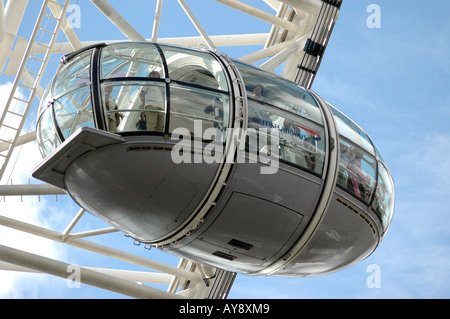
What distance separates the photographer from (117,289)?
17.4m

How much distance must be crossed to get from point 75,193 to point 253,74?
9.63 ft

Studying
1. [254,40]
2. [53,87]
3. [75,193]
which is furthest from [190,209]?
[254,40]

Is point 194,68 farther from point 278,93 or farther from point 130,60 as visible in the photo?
point 278,93

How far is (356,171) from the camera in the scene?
Answer: 12969 millimetres

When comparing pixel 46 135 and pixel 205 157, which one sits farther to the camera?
pixel 46 135

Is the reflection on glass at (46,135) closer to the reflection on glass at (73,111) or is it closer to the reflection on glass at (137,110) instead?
the reflection on glass at (73,111)

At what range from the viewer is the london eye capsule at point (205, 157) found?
38.0 feet

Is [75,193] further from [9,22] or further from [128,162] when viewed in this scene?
[9,22]

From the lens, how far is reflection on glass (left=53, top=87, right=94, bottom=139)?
1177 cm

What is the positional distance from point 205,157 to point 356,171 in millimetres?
2506

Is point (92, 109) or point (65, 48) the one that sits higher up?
point (65, 48)

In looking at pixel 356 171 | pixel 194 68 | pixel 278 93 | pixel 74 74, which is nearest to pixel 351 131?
pixel 356 171

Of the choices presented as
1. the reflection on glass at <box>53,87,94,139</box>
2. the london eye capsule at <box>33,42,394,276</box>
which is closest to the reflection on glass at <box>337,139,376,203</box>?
the london eye capsule at <box>33,42,394,276</box>

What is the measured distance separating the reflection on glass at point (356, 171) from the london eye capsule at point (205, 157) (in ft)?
0.05
